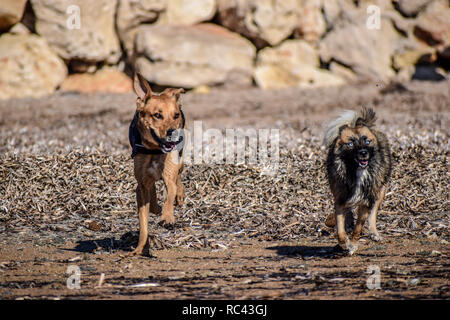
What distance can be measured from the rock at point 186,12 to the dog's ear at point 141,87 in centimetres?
1326

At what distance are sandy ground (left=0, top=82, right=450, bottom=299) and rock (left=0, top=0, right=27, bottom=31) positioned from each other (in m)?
5.98

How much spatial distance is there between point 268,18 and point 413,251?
13.2 m

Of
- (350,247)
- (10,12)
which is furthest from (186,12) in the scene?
(350,247)

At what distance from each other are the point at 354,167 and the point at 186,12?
13.6 metres

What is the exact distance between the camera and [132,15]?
1753 centimetres

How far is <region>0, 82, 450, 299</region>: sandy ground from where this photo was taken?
454cm

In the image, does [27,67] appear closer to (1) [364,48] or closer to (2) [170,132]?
(1) [364,48]

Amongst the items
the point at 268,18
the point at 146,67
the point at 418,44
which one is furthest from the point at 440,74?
the point at 146,67

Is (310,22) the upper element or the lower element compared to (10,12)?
upper

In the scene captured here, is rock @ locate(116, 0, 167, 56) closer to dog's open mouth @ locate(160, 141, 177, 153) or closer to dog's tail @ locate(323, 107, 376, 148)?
dog's tail @ locate(323, 107, 376, 148)

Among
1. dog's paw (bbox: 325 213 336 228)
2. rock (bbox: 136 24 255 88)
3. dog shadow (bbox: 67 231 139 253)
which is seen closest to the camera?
dog shadow (bbox: 67 231 139 253)

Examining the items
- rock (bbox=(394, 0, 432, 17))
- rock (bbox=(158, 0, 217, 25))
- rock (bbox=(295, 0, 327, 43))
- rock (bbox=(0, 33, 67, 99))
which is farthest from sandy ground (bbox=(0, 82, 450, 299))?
rock (bbox=(394, 0, 432, 17))

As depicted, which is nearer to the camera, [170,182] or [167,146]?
[167,146]

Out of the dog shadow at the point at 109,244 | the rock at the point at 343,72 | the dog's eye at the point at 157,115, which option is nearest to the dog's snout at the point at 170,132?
the dog's eye at the point at 157,115
